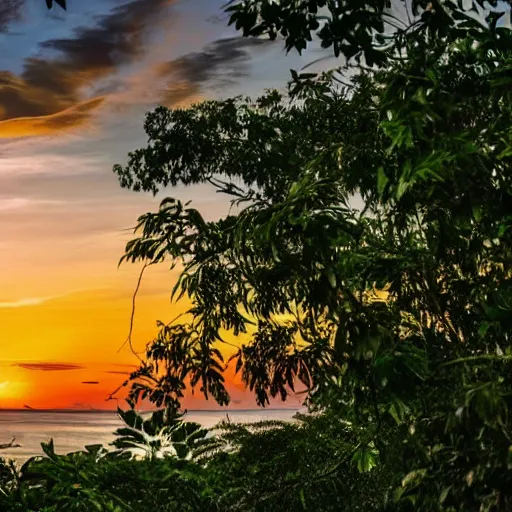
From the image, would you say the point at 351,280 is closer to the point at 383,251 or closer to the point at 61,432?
the point at 383,251

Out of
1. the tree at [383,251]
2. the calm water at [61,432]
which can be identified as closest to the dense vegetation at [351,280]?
the tree at [383,251]

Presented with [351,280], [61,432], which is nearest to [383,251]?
[351,280]

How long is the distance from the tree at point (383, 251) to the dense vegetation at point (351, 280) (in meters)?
0.01

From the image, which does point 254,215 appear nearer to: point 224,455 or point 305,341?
point 305,341

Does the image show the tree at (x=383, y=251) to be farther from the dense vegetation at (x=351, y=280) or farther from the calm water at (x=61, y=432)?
the calm water at (x=61, y=432)

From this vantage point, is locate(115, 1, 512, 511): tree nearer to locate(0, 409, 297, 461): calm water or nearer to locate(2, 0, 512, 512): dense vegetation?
locate(2, 0, 512, 512): dense vegetation

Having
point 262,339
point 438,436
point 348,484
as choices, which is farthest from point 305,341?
point 438,436

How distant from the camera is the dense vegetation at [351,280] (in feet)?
10.9

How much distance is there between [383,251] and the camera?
555 centimetres

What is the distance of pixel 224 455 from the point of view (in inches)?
294

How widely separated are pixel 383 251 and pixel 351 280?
262 mm

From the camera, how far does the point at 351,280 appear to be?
18.4 ft

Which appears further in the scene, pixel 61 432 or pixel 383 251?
pixel 61 432

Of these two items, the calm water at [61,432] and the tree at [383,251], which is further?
Answer: the calm water at [61,432]
